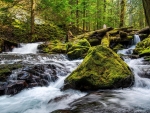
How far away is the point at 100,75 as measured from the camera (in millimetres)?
7207

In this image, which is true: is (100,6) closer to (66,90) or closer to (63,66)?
(63,66)

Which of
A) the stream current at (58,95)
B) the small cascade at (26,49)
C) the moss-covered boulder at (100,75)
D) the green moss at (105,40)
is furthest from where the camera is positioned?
the small cascade at (26,49)

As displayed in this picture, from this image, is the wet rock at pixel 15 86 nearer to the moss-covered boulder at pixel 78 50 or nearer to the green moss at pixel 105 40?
the moss-covered boulder at pixel 78 50

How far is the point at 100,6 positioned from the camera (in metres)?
28.0

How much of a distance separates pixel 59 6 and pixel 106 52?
43.6ft

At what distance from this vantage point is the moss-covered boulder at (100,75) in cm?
704

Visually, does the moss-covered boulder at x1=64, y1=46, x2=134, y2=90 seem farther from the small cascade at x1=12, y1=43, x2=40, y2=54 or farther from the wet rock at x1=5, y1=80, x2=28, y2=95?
the small cascade at x1=12, y1=43, x2=40, y2=54

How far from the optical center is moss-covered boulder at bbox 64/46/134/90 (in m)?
7.04

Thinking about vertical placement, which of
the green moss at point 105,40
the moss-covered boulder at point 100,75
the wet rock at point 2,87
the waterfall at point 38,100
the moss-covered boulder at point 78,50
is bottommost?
the waterfall at point 38,100

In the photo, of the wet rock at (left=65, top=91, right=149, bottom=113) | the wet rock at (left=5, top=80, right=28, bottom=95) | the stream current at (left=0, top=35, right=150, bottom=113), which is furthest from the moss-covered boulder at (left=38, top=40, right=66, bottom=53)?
the wet rock at (left=65, top=91, right=149, bottom=113)

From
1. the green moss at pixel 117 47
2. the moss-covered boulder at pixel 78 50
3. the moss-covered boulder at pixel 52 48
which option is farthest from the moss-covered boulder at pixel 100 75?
the green moss at pixel 117 47

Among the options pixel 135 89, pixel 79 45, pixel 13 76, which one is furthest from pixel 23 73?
pixel 79 45

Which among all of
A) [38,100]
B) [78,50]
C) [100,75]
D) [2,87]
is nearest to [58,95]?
[38,100]

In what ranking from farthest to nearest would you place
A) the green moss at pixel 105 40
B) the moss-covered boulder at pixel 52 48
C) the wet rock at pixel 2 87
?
the green moss at pixel 105 40 → the moss-covered boulder at pixel 52 48 → the wet rock at pixel 2 87
